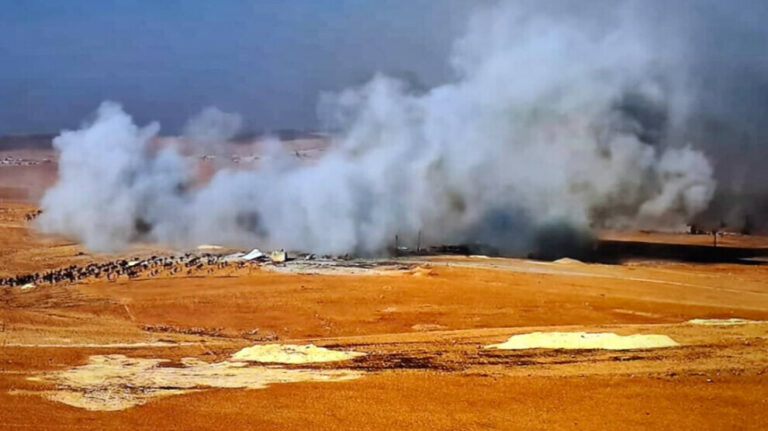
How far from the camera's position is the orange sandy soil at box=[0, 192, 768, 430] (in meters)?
14.9

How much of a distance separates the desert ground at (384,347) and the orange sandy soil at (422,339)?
0.07 meters

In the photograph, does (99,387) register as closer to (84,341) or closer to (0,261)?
(84,341)

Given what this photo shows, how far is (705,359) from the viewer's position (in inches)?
735

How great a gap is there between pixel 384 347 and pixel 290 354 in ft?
8.43

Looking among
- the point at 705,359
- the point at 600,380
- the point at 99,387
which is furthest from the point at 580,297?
the point at 99,387

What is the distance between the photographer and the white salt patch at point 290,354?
1941 cm

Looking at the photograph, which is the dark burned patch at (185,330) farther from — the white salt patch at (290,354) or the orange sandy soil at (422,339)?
the white salt patch at (290,354)

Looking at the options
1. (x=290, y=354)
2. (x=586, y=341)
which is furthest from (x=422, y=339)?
(x=586, y=341)

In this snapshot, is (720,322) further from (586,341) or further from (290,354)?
(290,354)

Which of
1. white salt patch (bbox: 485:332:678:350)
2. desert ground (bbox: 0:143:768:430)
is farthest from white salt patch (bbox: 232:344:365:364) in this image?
white salt patch (bbox: 485:332:678:350)

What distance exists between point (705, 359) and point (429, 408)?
7.23m

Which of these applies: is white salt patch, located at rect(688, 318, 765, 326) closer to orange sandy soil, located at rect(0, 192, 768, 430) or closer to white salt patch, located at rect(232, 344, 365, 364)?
orange sandy soil, located at rect(0, 192, 768, 430)

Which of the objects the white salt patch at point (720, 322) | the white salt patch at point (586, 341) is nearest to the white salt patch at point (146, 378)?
the white salt patch at point (586, 341)

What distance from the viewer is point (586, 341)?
2047 cm
